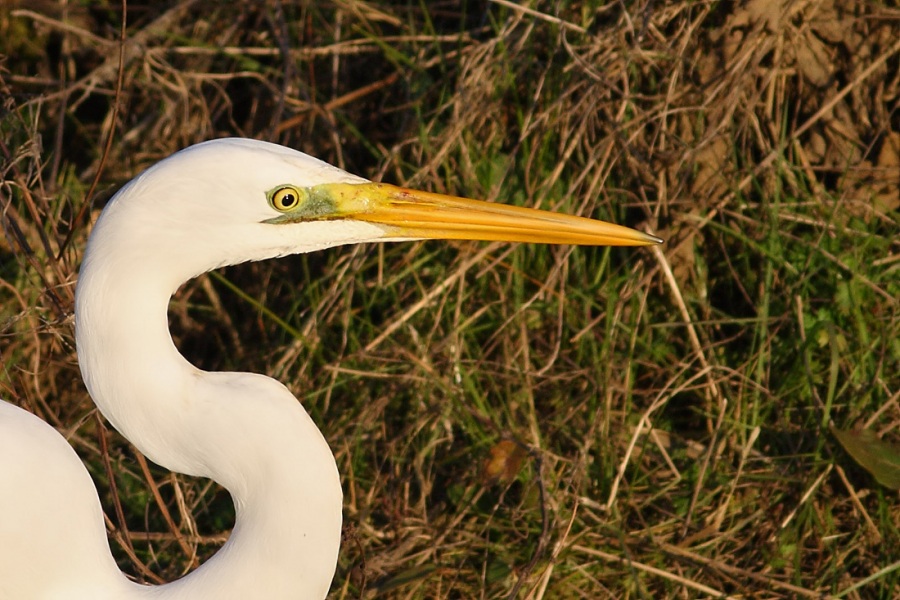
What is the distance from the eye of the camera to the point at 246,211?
5.80ft

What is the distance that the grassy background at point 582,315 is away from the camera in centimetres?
277

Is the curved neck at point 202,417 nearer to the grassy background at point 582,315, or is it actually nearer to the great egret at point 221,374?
the great egret at point 221,374

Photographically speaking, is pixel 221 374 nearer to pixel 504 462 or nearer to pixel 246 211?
pixel 246 211

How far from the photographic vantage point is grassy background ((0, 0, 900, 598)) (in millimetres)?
2773

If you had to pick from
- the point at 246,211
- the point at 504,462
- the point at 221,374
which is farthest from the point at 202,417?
the point at 504,462

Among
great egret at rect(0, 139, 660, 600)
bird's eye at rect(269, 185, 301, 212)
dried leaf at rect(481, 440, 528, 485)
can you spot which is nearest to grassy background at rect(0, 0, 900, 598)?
dried leaf at rect(481, 440, 528, 485)

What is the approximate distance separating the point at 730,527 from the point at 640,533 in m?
0.23

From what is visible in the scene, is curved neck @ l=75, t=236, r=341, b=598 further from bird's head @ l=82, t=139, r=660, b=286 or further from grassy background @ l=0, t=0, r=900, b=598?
grassy background @ l=0, t=0, r=900, b=598

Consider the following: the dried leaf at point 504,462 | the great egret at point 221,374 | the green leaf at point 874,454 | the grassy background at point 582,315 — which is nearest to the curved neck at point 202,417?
the great egret at point 221,374

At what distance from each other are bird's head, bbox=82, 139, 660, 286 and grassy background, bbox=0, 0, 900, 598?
93 cm

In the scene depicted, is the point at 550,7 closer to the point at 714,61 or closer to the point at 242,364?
the point at 714,61

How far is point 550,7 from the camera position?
3.37 metres

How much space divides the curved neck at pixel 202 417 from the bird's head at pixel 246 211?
4 centimetres

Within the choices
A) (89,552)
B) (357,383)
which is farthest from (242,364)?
(89,552)
